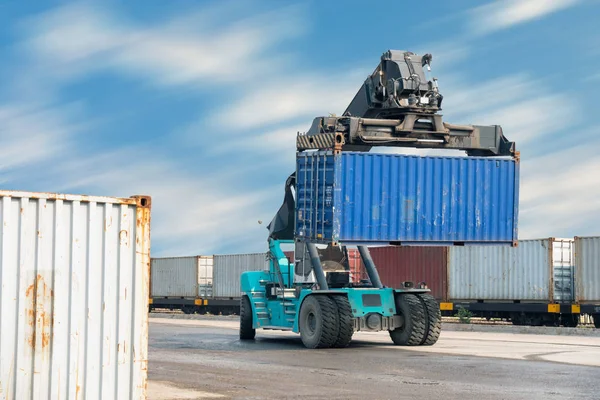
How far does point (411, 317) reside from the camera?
826 inches

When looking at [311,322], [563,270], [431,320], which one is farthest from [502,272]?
[311,322]

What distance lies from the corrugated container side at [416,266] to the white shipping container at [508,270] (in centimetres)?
45

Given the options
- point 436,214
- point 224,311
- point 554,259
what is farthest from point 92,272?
point 224,311

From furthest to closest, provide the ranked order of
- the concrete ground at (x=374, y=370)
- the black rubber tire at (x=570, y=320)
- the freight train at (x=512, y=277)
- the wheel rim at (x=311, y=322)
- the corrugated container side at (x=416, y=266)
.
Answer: the corrugated container side at (x=416, y=266) < the black rubber tire at (x=570, y=320) < the freight train at (x=512, y=277) < the wheel rim at (x=311, y=322) < the concrete ground at (x=374, y=370)

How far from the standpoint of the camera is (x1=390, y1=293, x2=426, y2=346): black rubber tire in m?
21.0

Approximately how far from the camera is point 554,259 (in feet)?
107

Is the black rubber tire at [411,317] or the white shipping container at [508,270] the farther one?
the white shipping container at [508,270]

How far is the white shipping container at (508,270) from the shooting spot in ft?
107

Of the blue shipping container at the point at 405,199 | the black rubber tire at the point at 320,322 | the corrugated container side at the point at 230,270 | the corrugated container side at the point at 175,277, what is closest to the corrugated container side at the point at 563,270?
the blue shipping container at the point at 405,199

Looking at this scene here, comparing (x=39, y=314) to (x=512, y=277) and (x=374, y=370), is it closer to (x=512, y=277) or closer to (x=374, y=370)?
(x=374, y=370)

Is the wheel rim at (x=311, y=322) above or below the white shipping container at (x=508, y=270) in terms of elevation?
below

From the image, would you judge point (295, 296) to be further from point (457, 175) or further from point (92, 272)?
point (92, 272)

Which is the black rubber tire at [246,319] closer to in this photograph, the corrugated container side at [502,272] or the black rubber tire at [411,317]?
the black rubber tire at [411,317]

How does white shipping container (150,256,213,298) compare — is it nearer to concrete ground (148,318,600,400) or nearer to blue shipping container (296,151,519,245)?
concrete ground (148,318,600,400)
